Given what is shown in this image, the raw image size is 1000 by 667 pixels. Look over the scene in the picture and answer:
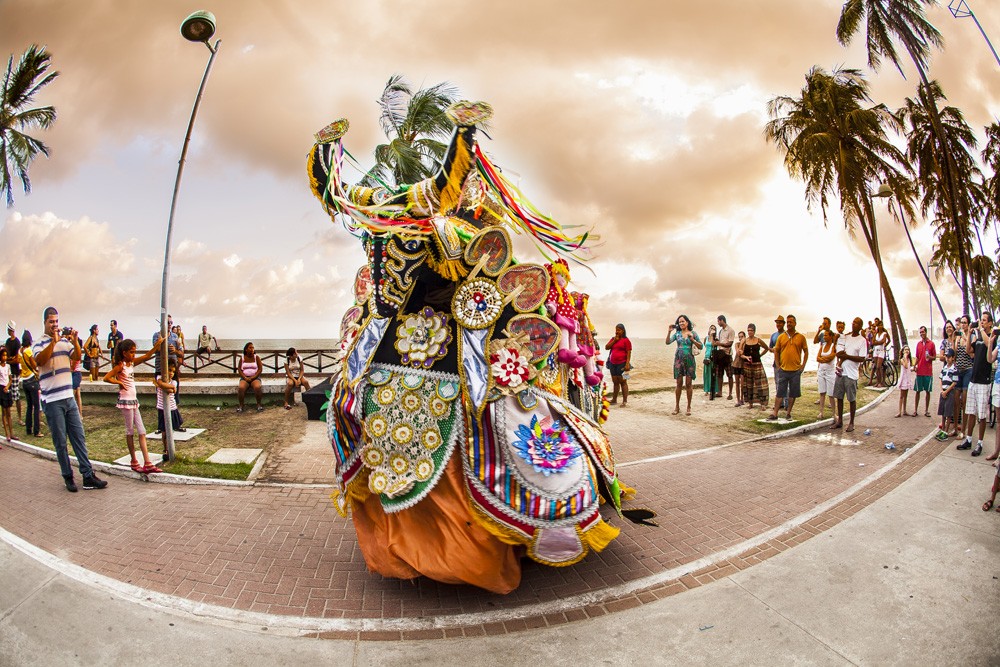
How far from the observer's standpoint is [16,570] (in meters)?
3.64

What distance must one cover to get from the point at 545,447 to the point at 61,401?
5573 millimetres

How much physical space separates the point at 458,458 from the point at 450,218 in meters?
1.75

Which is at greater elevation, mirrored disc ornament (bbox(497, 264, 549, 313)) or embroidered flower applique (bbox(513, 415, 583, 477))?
mirrored disc ornament (bbox(497, 264, 549, 313))

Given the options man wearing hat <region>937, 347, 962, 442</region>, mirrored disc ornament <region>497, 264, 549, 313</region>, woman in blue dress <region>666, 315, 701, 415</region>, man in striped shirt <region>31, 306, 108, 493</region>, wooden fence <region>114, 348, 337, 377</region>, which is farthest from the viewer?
wooden fence <region>114, 348, 337, 377</region>

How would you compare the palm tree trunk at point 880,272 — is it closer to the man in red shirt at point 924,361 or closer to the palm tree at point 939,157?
the palm tree at point 939,157

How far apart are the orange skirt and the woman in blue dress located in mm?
7483

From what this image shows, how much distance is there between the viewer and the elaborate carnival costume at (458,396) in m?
3.22

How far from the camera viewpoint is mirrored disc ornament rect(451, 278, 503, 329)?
11.4 ft

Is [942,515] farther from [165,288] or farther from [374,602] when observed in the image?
[165,288]

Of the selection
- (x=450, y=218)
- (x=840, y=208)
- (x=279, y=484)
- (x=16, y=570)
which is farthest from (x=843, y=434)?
(x=840, y=208)

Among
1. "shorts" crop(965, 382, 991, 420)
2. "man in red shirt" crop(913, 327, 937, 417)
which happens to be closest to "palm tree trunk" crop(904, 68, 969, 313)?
"man in red shirt" crop(913, 327, 937, 417)

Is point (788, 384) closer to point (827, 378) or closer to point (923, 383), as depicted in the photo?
point (827, 378)

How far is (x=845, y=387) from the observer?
8.12m

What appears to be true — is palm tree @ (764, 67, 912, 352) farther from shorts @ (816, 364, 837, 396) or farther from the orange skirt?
the orange skirt
